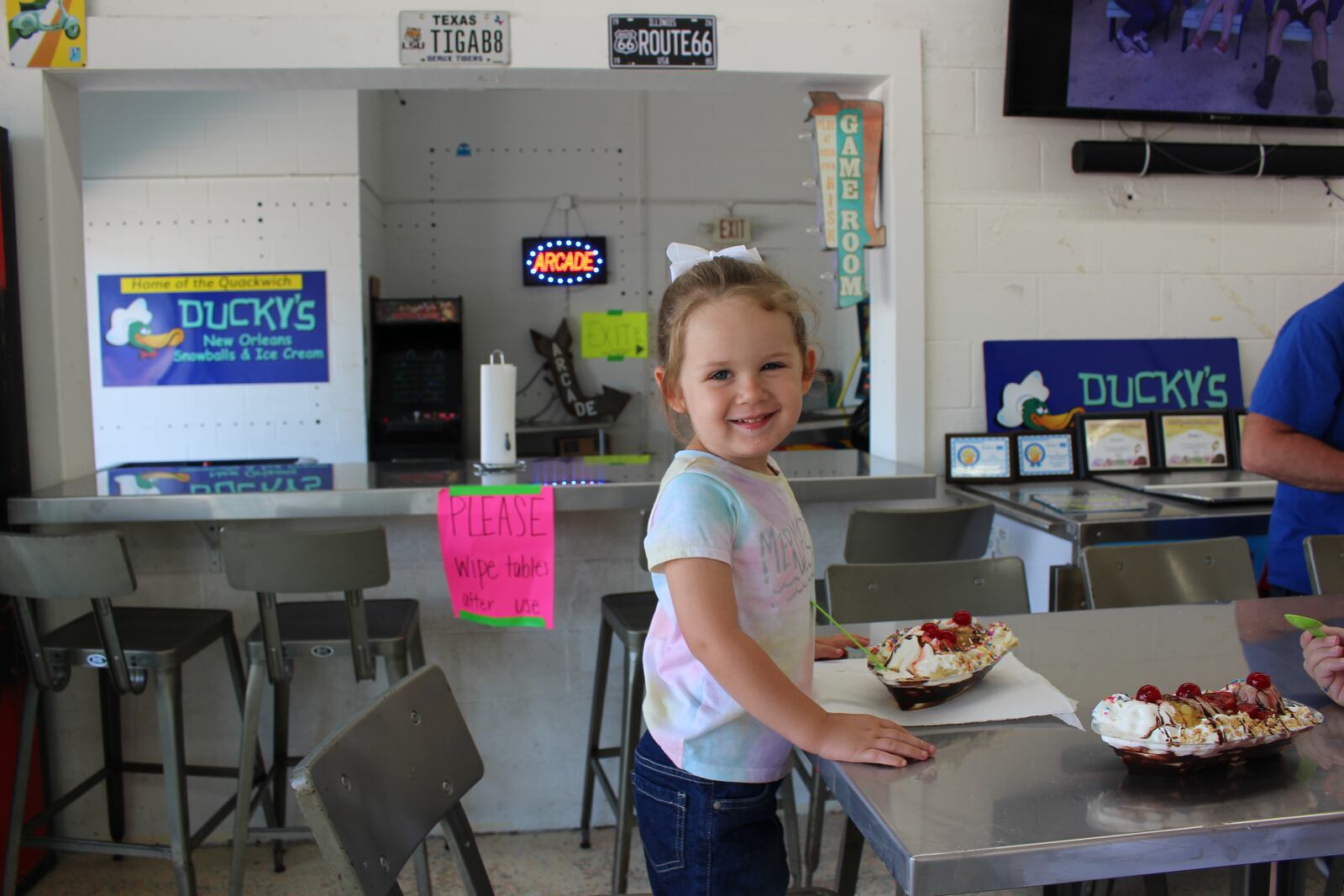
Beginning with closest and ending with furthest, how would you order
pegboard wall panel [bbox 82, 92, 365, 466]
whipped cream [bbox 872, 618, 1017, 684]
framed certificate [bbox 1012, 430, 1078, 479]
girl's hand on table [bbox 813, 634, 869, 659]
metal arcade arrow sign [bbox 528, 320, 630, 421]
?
whipped cream [bbox 872, 618, 1017, 684] < girl's hand on table [bbox 813, 634, 869, 659] < framed certificate [bbox 1012, 430, 1078, 479] < pegboard wall panel [bbox 82, 92, 365, 466] < metal arcade arrow sign [bbox 528, 320, 630, 421]

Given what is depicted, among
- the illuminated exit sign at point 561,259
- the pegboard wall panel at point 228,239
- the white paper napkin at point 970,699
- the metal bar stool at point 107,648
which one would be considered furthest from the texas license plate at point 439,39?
the illuminated exit sign at point 561,259

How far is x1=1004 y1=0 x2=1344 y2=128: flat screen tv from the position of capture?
3.04m

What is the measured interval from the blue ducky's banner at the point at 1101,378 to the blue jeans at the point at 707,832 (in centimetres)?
214

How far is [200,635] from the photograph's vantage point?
2463 mm

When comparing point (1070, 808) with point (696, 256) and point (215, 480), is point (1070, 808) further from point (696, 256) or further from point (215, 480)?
point (215, 480)

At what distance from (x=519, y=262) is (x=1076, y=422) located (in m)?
3.76

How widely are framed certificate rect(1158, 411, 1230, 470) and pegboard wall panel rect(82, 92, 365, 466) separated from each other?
143 inches

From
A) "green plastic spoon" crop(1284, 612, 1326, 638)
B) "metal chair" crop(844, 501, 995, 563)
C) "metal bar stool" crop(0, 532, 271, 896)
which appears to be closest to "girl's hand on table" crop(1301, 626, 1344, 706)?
"green plastic spoon" crop(1284, 612, 1326, 638)

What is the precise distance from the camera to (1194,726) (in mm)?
999

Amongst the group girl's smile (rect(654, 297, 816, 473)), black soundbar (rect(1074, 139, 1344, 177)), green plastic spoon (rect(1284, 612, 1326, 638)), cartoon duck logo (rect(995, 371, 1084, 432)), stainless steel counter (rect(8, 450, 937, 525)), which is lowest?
green plastic spoon (rect(1284, 612, 1326, 638))

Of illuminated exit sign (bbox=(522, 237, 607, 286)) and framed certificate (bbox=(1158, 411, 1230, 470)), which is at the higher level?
illuminated exit sign (bbox=(522, 237, 607, 286))

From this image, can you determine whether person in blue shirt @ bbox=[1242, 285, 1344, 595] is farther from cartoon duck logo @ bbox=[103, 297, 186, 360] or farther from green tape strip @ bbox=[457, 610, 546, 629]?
cartoon duck logo @ bbox=[103, 297, 186, 360]

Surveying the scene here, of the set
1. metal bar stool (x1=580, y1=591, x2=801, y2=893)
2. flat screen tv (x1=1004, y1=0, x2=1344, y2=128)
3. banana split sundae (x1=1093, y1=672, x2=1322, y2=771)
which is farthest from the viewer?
flat screen tv (x1=1004, y1=0, x2=1344, y2=128)

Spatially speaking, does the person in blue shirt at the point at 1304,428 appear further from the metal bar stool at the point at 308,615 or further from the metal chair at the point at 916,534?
the metal bar stool at the point at 308,615
